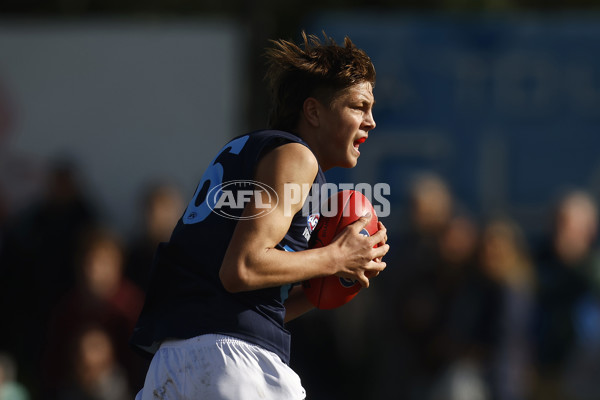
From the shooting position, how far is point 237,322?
352cm

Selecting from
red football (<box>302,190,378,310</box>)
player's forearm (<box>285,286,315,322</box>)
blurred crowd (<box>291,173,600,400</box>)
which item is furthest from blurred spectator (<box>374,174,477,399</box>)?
red football (<box>302,190,378,310</box>)

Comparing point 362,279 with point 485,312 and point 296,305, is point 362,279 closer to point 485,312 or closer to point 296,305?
point 296,305

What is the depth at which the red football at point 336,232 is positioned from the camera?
3.77 metres

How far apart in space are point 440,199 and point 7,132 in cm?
477

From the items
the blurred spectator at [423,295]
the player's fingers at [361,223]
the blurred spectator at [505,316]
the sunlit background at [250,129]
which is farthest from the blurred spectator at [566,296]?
the player's fingers at [361,223]

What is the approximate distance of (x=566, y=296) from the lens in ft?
24.7

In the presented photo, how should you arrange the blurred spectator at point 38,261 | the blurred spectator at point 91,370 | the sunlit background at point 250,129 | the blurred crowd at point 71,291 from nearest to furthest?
1. the blurred spectator at point 91,370
2. the blurred crowd at point 71,291
3. the blurred spectator at point 38,261
4. the sunlit background at point 250,129

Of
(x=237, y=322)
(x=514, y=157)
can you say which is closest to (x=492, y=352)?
(x=514, y=157)

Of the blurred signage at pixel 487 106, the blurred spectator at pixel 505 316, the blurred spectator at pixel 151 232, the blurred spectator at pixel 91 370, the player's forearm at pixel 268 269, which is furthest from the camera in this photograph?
the blurred signage at pixel 487 106

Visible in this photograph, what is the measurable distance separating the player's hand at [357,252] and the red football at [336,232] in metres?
0.10

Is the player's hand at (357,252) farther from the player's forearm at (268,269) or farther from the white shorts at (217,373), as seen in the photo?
the white shorts at (217,373)

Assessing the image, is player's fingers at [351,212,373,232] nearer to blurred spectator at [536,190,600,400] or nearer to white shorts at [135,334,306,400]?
white shorts at [135,334,306,400]

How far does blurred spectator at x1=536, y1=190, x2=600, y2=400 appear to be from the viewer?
7.52 metres

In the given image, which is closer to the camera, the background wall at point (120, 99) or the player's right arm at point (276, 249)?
the player's right arm at point (276, 249)
